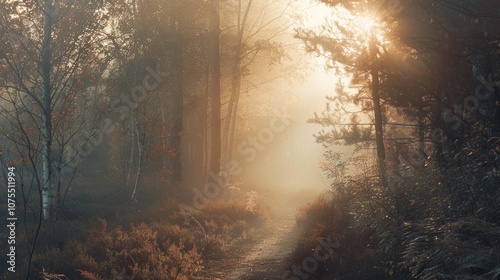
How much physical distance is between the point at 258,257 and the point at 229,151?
19.6m

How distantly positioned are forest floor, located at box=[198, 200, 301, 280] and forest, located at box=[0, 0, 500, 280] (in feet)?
0.29

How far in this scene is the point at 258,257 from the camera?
12445 mm

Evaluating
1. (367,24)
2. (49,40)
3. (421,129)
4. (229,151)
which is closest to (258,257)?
(367,24)

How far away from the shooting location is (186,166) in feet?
104

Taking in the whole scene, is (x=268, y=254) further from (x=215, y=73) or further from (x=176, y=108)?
(x=176, y=108)

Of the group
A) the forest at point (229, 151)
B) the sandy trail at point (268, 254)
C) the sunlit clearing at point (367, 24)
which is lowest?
the sandy trail at point (268, 254)

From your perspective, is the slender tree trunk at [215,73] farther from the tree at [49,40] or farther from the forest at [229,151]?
the tree at [49,40]

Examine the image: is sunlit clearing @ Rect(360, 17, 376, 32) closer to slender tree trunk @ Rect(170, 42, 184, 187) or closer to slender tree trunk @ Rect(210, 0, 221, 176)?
slender tree trunk @ Rect(210, 0, 221, 176)

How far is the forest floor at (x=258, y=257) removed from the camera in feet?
34.1

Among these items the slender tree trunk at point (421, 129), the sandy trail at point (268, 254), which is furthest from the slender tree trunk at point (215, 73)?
the slender tree trunk at point (421, 129)

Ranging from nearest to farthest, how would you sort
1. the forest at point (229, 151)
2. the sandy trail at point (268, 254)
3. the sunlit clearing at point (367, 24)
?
the forest at point (229, 151) → the sandy trail at point (268, 254) → the sunlit clearing at point (367, 24)

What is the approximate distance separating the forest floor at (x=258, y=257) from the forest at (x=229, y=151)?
9 cm

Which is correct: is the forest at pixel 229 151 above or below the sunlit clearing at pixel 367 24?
below

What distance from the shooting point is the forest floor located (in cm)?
1038
